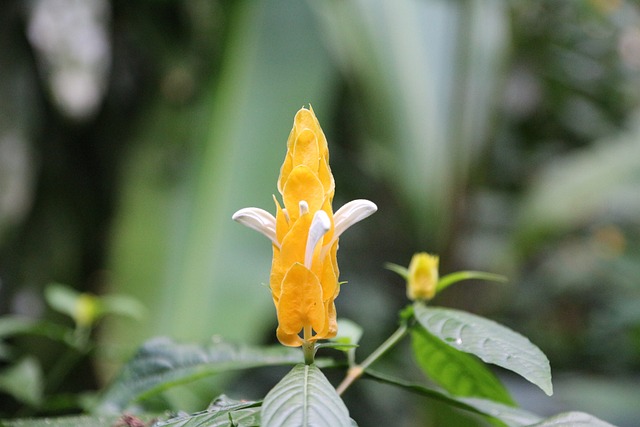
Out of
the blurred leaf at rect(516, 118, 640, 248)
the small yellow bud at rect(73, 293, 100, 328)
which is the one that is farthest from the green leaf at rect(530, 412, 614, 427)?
the blurred leaf at rect(516, 118, 640, 248)

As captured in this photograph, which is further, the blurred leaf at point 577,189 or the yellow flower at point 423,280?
the blurred leaf at point 577,189

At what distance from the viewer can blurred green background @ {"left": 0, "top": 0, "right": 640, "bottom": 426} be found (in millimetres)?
1370

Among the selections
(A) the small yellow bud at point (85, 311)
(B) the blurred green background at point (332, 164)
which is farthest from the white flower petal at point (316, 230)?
(B) the blurred green background at point (332, 164)

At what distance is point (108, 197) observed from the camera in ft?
6.27

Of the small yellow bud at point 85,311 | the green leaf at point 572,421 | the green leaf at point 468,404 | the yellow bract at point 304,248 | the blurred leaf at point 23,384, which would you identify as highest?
the yellow bract at point 304,248

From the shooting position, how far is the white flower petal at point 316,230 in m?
0.29

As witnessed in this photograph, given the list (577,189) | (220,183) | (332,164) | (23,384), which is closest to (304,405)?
(23,384)

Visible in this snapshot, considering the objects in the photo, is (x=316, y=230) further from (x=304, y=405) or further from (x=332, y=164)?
(x=332, y=164)

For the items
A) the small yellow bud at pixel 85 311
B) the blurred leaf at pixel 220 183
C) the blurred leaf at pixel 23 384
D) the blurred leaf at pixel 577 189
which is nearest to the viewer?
the blurred leaf at pixel 23 384

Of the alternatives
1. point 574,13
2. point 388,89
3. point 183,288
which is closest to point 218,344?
point 183,288

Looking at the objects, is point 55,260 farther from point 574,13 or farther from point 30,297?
point 574,13

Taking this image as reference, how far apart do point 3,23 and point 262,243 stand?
37.6 inches

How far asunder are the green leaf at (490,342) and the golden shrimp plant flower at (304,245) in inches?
2.6

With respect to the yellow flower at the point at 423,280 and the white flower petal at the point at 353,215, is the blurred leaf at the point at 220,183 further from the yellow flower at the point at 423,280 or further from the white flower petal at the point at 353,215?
the white flower petal at the point at 353,215
